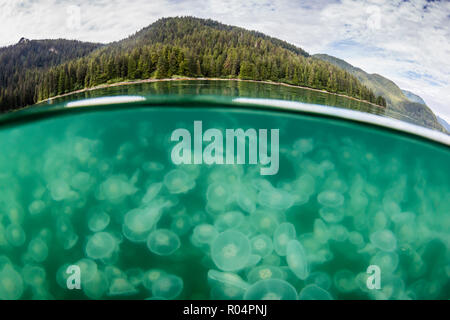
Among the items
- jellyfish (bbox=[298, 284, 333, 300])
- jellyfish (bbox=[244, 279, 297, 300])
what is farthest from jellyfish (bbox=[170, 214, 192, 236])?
jellyfish (bbox=[298, 284, 333, 300])

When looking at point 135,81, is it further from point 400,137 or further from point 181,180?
point 400,137

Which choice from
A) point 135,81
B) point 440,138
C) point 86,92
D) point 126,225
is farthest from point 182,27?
point 440,138

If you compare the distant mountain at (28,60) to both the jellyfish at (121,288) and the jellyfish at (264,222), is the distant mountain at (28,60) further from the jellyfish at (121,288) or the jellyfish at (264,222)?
the jellyfish at (264,222)

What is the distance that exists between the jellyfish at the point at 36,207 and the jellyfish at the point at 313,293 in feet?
14.6

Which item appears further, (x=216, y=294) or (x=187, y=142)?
(x=187, y=142)

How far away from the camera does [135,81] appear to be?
213 inches

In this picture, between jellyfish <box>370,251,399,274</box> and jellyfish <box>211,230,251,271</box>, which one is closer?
jellyfish <box>211,230,251,271</box>

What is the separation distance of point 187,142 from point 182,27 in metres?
2.86

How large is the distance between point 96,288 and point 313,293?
320 cm

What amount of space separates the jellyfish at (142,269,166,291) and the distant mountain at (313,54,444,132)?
5.77m

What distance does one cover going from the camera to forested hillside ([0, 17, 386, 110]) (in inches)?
200

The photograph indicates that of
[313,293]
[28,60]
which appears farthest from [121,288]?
[28,60]

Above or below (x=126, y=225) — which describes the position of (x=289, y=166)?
above

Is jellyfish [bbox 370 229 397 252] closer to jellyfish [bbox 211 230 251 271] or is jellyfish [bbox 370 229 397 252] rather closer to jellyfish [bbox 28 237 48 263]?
jellyfish [bbox 211 230 251 271]
